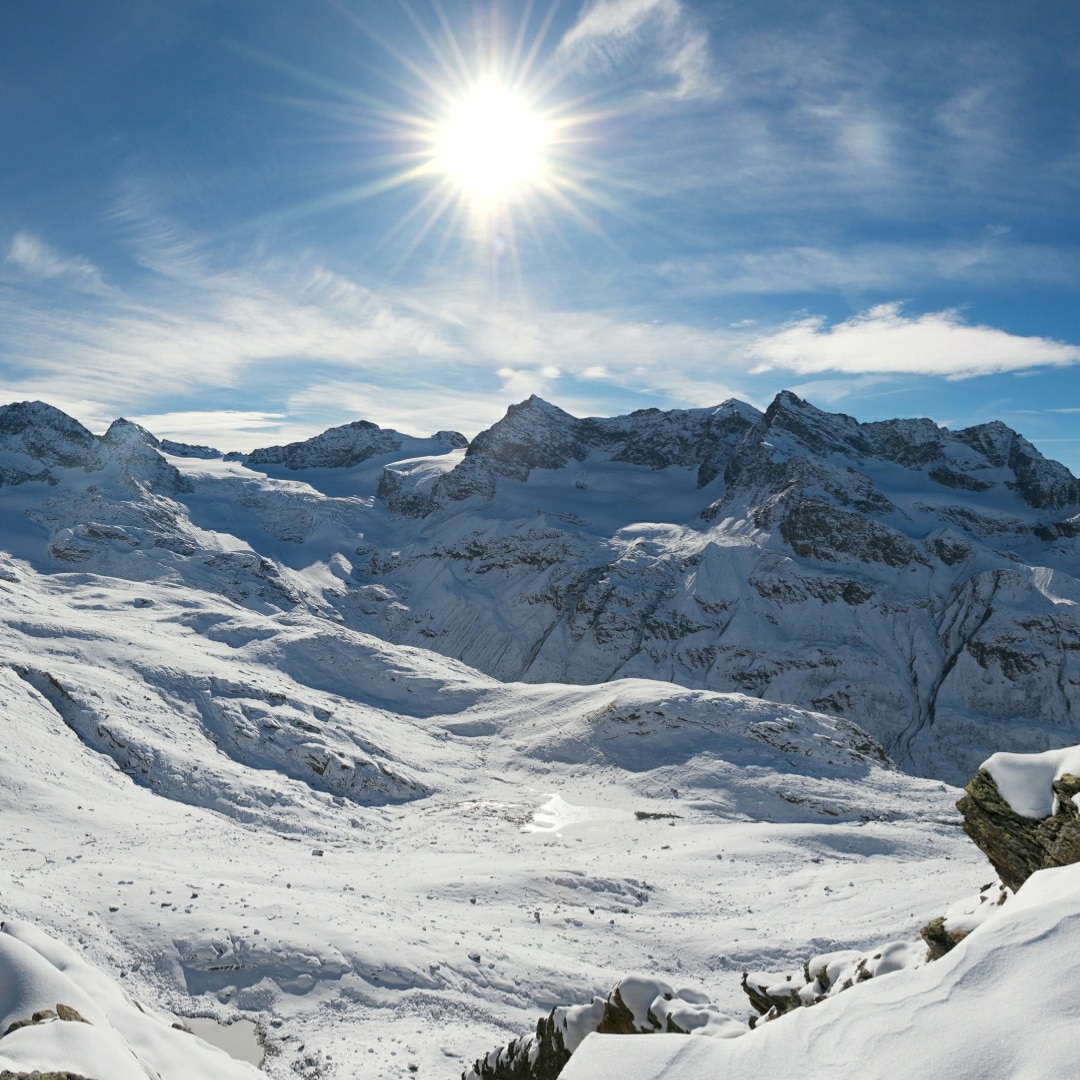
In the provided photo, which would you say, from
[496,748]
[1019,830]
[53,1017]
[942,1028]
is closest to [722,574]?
[496,748]

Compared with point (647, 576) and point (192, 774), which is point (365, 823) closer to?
point (192, 774)

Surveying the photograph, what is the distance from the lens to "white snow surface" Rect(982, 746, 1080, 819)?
364 inches

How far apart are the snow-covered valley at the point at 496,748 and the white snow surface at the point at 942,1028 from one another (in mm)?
9070

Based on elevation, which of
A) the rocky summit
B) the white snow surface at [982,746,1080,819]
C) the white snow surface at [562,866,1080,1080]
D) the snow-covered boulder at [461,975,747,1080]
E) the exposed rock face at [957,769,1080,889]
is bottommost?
the snow-covered boulder at [461,975,747,1080]

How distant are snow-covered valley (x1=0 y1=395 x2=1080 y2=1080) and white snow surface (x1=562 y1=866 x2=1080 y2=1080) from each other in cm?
907

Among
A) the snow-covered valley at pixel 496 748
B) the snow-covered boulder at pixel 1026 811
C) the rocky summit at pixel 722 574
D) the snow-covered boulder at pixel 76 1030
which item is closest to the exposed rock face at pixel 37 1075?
the snow-covered boulder at pixel 76 1030

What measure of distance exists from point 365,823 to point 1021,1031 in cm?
4756

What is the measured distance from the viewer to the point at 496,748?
69.6 meters

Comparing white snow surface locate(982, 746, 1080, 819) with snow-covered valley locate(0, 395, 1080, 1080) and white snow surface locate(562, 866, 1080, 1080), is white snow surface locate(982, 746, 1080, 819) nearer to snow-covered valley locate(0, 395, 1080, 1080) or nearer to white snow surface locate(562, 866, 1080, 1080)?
white snow surface locate(562, 866, 1080, 1080)

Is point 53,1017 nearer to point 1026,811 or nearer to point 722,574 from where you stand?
point 1026,811

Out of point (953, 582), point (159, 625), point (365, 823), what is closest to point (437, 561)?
point (159, 625)

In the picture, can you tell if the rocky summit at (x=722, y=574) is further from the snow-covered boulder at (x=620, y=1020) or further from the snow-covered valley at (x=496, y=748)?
the snow-covered boulder at (x=620, y=1020)

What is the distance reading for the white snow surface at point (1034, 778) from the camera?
926 cm

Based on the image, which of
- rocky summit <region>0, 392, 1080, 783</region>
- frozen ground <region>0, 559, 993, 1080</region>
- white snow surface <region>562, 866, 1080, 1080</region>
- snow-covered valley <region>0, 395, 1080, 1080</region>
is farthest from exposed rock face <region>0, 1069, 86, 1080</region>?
rocky summit <region>0, 392, 1080, 783</region>
